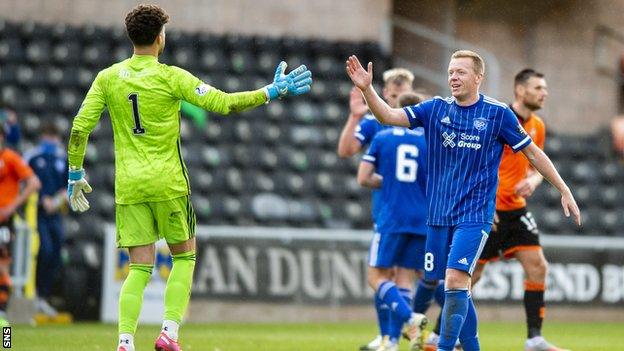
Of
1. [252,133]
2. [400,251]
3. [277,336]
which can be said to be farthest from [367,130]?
[252,133]

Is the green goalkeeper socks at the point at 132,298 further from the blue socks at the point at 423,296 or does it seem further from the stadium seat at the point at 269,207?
the stadium seat at the point at 269,207

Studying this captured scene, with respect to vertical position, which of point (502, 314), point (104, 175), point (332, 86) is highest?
point (332, 86)

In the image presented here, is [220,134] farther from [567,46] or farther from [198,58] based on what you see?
[567,46]

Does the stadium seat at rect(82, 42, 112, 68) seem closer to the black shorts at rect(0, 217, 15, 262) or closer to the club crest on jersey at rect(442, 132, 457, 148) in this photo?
the black shorts at rect(0, 217, 15, 262)

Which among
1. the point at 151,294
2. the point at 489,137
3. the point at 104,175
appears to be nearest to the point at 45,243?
the point at 151,294

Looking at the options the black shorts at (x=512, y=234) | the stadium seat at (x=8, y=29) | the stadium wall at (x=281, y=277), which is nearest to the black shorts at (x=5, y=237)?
the stadium wall at (x=281, y=277)

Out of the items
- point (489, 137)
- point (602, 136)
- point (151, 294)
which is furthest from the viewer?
point (602, 136)

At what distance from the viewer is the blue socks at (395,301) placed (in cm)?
996

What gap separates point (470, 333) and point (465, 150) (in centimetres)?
119

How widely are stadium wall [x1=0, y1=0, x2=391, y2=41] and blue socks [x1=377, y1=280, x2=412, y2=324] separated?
1034 centimetres

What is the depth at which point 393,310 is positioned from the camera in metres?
10.1

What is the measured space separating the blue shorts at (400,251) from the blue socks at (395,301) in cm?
26

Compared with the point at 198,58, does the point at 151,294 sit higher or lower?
lower

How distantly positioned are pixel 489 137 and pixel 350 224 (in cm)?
989
